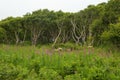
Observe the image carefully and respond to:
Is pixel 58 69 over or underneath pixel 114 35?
underneath

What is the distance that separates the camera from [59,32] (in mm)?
35625

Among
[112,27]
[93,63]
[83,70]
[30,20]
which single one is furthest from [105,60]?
[30,20]

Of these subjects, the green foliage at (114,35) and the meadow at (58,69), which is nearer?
the meadow at (58,69)

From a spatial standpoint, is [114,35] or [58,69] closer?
[58,69]

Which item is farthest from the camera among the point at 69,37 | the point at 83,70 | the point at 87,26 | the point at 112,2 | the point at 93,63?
the point at 69,37

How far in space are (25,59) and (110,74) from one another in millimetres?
3442

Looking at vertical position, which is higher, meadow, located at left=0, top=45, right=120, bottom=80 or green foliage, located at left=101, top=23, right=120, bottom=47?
green foliage, located at left=101, top=23, right=120, bottom=47

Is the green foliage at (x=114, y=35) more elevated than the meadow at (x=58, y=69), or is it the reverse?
the green foliage at (x=114, y=35)

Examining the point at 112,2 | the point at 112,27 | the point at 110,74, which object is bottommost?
the point at 110,74

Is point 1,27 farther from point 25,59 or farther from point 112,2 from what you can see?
point 25,59

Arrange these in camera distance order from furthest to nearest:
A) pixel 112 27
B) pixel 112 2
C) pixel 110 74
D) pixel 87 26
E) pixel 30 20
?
pixel 30 20 < pixel 87 26 < pixel 112 2 < pixel 112 27 < pixel 110 74

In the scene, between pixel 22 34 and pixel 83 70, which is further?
pixel 22 34

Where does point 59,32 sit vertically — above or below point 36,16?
below

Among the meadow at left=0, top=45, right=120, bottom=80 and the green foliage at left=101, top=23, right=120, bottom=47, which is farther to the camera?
the green foliage at left=101, top=23, right=120, bottom=47
